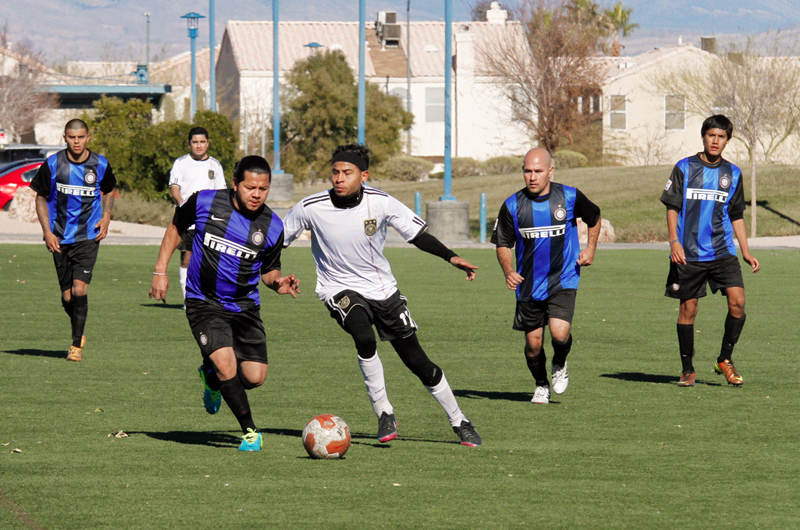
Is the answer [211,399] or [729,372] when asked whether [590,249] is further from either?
[211,399]

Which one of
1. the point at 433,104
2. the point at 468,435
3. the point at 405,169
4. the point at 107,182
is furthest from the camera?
the point at 433,104

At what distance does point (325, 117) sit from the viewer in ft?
173

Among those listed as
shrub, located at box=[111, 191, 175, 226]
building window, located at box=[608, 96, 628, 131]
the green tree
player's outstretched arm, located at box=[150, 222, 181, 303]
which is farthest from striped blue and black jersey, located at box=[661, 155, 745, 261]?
building window, located at box=[608, 96, 628, 131]

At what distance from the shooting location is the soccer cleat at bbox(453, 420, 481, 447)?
6.54 metres

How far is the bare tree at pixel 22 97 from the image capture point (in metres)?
56.5

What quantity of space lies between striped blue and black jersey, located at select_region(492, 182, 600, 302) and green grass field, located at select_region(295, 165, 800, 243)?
20962 millimetres

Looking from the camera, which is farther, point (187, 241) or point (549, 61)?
point (549, 61)

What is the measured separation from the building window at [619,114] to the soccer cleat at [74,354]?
46.2 metres

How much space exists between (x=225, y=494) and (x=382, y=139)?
161 feet

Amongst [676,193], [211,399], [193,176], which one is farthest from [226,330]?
[193,176]

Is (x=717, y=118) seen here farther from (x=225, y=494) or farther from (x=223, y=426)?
(x=225, y=494)

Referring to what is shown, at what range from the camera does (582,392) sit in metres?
8.54

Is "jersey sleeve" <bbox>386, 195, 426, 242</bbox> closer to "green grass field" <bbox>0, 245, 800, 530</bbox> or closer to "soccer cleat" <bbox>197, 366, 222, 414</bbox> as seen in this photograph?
"green grass field" <bbox>0, 245, 800, 530</bbox>

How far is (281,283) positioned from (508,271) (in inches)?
72.7
